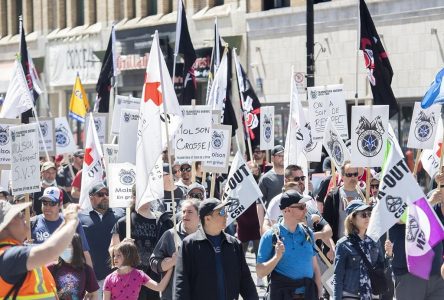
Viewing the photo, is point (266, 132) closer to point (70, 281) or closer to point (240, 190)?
point (240, 190)

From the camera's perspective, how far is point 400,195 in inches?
389

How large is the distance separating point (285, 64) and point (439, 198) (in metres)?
20.1

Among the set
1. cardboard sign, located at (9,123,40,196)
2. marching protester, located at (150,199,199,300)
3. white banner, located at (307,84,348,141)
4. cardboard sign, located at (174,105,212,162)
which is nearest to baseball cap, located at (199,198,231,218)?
marching protester, located at (150,199,199,300)

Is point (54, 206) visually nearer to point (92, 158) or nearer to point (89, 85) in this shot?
point (92, 158)

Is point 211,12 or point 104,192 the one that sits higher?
point 211,12

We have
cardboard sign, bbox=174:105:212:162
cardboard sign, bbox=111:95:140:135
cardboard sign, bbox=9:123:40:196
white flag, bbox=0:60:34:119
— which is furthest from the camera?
cardboard sign, bbox=111:95:140:135

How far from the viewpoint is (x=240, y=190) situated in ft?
38.8

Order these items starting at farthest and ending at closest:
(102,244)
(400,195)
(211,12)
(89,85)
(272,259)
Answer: (89,85) → (211,12) → (102,244) → (400,195) → (272,259)

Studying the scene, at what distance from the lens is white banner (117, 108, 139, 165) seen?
44.3 ft

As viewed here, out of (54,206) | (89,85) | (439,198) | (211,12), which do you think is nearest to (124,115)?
(54,206)

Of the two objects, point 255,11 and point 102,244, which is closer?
point 102,244

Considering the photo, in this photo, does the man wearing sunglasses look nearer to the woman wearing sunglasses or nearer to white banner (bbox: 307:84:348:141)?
the woman wearing sunglasses

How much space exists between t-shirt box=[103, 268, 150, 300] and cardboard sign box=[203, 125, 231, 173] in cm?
447

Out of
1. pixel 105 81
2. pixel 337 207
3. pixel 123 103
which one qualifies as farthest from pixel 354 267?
pixel 105 81
